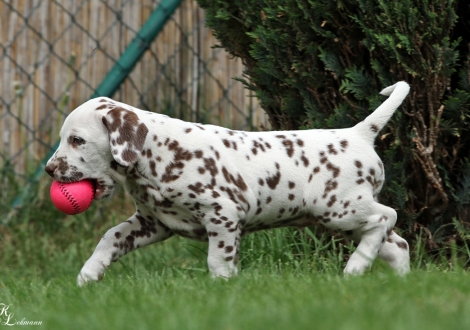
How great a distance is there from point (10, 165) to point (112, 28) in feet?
5.80

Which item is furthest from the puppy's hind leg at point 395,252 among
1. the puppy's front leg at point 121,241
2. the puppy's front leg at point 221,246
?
the puppy's front leg at point 121,241

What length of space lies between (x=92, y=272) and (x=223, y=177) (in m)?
1.01

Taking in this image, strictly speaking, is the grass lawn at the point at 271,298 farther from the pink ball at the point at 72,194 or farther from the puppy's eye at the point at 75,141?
the puppy's eye at the point at 75,141

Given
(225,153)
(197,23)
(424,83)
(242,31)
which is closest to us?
(225,153)

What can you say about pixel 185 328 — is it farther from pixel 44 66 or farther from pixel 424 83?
pixel 44 66

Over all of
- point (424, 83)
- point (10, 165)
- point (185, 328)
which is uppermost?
point (424, 83)

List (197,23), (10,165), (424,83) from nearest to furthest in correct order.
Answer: (424,83), (10,165), (197,23)

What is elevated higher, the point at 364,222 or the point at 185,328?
the point at 185,328

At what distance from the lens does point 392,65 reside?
5422 millimetres

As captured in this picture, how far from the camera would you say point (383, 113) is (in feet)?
17.0

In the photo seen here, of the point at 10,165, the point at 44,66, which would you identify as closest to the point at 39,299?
the point at 10,165

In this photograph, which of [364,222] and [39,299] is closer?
[39,299]

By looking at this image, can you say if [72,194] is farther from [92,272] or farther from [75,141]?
[92,272]
